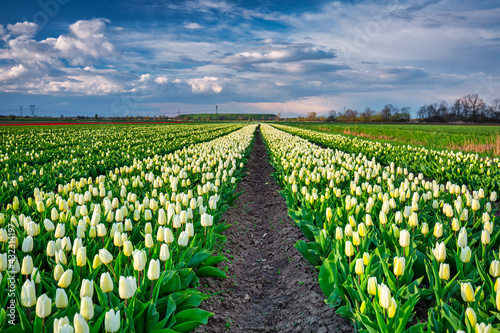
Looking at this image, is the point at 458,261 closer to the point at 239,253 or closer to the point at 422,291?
the point at 422,291

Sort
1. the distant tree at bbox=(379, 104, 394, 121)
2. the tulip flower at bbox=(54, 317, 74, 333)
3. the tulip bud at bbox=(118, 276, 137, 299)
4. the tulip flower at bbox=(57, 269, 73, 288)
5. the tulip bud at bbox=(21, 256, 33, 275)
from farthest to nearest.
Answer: the distant tree at bbox=(379, 104, 394, 121) → the tulip bud at bbox=(21, 256, 33, 275) → the tulip flower at bbox=(57, 269, 73, 288) → the tulip bud at bbox=(118, 276, 137, 299) → the tulip flower at bbox=(54, 317, 74, 333)

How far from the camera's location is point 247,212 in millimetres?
8117

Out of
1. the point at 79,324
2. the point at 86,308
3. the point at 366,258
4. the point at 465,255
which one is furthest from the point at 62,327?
the point at 465,255

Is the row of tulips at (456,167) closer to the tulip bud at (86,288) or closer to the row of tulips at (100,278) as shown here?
the row of tulips at (100,278)

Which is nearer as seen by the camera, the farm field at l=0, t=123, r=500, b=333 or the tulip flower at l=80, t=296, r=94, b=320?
the tulip flower at l=80, t=296, r=94, b=320

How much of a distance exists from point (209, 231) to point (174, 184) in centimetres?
149

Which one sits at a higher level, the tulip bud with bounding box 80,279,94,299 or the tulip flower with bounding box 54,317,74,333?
the tulip bud with bounding box 80,279,94,299

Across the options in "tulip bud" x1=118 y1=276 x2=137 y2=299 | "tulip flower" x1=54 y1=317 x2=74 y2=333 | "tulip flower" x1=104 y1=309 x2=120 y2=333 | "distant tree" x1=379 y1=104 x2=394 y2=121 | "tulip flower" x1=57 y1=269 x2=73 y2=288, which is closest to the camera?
"tulip flower" x1=54 y1=317 x2=74 y2=333

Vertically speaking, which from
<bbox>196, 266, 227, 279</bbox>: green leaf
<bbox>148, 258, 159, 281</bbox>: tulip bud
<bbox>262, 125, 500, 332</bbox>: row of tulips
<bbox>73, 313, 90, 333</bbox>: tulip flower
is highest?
<bbox>148, 258, 159, 281</bbox>: tulip bud

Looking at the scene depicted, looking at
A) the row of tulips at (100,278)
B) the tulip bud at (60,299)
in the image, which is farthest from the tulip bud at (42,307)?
the tulip bud at (60,299)

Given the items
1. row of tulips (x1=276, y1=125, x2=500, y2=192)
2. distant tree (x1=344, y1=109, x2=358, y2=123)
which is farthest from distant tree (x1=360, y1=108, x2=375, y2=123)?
row of tulips (x1=276, y1=125, x2=500, y2=192)

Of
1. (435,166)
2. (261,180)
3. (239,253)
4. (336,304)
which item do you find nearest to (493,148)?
(435,166)

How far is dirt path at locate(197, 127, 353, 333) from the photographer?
11.3 ft

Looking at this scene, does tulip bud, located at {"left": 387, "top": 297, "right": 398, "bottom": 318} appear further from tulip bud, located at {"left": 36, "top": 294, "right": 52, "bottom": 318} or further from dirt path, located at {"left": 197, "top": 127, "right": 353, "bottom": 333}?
tulip bud, located at {"left": 36, "top": 294, "right": 52, "bottom": 318}
